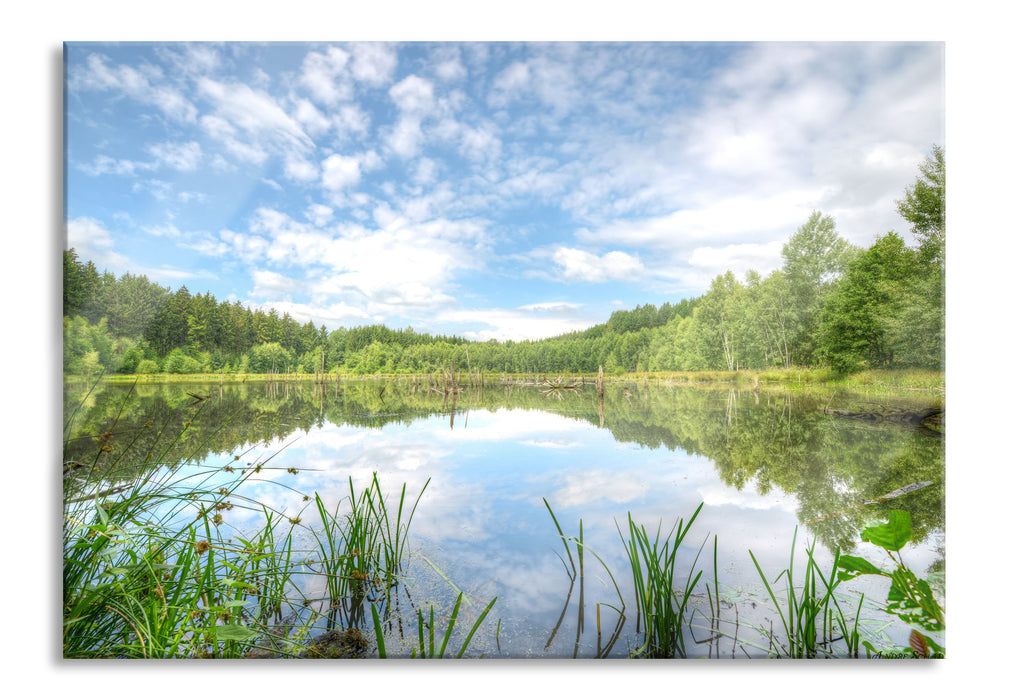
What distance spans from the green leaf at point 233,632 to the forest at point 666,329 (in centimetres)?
127

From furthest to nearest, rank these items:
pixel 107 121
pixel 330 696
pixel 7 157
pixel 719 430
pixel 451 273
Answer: pixel 451 273, pixel 719 430, pixel 107 121, pixel 7 157, pixel 330 696

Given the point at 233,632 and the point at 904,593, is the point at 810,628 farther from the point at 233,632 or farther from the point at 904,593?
the point at 233,632

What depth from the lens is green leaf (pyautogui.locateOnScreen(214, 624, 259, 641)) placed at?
1440mm

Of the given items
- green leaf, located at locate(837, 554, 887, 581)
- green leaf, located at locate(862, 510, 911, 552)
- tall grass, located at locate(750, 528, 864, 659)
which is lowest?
tall grass, located at locate(750, 528, 864, 659)

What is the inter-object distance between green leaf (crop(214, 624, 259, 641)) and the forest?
127cm

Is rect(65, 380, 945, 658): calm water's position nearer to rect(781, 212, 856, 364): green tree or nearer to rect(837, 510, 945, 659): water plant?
rect(837, 510, 945, 659): water plant

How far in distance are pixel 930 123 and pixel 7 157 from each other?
4.13 metres

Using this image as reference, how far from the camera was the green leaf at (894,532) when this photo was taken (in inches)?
62.0

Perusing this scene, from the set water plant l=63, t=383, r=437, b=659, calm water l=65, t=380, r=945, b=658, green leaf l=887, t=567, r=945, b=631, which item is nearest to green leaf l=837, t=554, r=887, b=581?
green leaf l=887, t=567, r=945, b=631

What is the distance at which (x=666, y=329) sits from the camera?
2453 millimetres

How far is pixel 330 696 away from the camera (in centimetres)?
175
